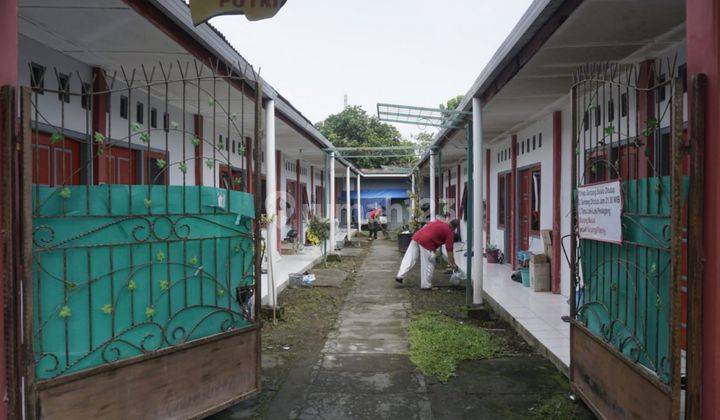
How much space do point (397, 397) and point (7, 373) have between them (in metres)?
2.79

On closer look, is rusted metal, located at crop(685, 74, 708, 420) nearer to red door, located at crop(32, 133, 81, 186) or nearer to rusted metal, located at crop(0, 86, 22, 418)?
rusted metal, located at crop(0, 86, 22, 418)

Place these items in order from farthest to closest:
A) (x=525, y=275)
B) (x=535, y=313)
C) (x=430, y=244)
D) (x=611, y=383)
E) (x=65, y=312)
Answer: (x=430, y=244) → (x=525, y=275) → (x=535, y=313) → (x=611, y=383) → (x=65, y=312)

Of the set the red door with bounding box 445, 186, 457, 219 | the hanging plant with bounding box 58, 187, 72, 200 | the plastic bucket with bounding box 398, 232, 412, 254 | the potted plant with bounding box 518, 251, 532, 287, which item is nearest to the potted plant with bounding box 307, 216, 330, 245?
the plastic bucket with bounding box 398, 232, 412, 254

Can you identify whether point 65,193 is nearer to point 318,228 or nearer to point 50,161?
point 50,161

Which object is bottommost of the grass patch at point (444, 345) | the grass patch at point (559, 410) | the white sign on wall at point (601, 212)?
the grass patch at point (559, 410)

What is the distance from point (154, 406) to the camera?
135 inches

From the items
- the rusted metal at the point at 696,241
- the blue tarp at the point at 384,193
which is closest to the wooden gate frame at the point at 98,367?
the rusted metal at the point at 696,241

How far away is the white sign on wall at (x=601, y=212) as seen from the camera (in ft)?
11.3

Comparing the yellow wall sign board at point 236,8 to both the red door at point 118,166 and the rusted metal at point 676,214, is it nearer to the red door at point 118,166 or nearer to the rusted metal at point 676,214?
the rusted metal at point 676,214

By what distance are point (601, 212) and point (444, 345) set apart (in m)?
2.68

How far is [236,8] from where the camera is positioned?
3.38 m

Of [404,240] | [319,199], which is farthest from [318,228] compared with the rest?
[319,199]

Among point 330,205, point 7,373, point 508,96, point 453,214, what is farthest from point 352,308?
point 453,214

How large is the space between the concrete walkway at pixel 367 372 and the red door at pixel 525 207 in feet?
10.4
